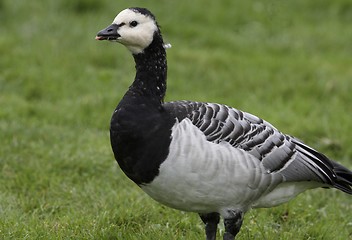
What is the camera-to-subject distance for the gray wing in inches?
190

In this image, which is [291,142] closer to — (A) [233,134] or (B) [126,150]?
(A) [233,134]

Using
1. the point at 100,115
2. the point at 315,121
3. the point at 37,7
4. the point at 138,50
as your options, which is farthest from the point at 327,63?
the point at 138,50

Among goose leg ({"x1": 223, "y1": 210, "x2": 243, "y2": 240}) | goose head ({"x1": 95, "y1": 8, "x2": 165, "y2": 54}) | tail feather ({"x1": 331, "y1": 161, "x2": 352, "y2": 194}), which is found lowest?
goose leg ({"x1": 223, "y1": 210, "x2": 243, "y2": 240})

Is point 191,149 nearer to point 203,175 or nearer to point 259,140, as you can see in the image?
point 203,175

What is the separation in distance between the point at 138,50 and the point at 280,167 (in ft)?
4.21

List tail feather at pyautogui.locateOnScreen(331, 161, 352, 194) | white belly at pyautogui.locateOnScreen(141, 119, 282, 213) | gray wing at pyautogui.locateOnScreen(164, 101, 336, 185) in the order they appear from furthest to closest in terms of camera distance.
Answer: tail feather at pyautogui.locateOnScreen(331, 161, 352, 194) < gray wing at pyautogui.locateOnScreen(164, 101, 336, 185) < white belly at pyautogui.locateOnScreen(141, 119, 282, 213)

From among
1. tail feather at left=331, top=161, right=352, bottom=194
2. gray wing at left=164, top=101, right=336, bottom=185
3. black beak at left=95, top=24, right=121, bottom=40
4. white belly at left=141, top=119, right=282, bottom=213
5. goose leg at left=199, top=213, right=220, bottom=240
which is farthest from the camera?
tail feather at left=331, top=161, right=352, bottom=194

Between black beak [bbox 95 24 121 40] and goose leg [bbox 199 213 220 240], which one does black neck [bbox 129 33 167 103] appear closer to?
black beak [bbox 95 24 121 40]

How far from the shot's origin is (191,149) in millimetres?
4621

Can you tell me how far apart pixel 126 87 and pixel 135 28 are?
4.22 meters

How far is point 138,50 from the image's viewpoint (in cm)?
486

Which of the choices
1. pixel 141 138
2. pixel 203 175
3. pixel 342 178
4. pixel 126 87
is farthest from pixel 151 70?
pixel 126 87

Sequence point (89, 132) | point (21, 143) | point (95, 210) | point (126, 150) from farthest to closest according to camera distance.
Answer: point (89, 132) → point (21, 143) → point (95, 210) → point (126, 150)

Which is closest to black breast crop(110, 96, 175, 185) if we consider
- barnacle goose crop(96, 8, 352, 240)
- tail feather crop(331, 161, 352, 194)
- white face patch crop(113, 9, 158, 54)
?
barnacle goose crop(96, 8, 352, 240)
